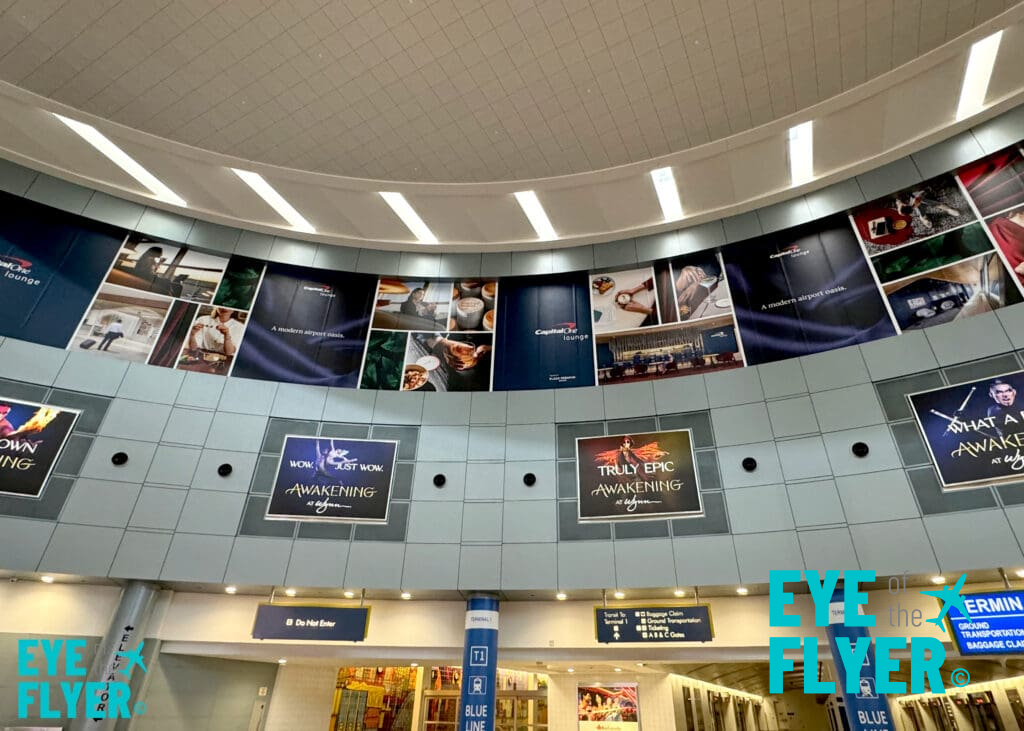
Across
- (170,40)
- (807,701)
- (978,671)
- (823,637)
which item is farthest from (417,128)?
(807,701)

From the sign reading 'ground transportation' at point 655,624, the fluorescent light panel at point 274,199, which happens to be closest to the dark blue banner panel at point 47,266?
the fluorescent light panel at point 274,199

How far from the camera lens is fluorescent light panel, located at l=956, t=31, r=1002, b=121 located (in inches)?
435

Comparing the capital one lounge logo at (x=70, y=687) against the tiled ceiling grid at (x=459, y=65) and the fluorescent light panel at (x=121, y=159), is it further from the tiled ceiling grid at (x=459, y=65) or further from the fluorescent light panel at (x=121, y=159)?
the tiled ceiling grid at (x=459, y=65)

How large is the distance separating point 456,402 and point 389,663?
6.50 meters

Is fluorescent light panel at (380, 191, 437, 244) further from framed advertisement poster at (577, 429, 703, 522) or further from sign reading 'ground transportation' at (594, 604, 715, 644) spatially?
sign reading 'ground transportation' at (594, 604, 715, 644)

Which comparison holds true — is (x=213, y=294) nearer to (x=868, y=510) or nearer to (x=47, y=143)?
(x=47, y=143)

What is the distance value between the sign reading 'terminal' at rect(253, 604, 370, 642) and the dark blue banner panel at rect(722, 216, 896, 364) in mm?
10974

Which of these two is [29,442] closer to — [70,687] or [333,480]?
[70,687]

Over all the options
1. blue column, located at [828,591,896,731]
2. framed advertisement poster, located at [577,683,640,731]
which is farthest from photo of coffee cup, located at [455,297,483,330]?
framed advertisement poster, located at [577,683,640,731]

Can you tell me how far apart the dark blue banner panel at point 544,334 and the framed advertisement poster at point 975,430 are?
7110 mm

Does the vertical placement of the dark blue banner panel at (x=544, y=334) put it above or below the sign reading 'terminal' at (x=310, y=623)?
above

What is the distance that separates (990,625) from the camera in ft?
29.6

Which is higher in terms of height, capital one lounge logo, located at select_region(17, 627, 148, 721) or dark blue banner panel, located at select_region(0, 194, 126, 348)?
dark blue banner panel, located at select_region(0, 194, 126, 348)

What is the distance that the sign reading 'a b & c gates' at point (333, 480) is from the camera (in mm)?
12045
